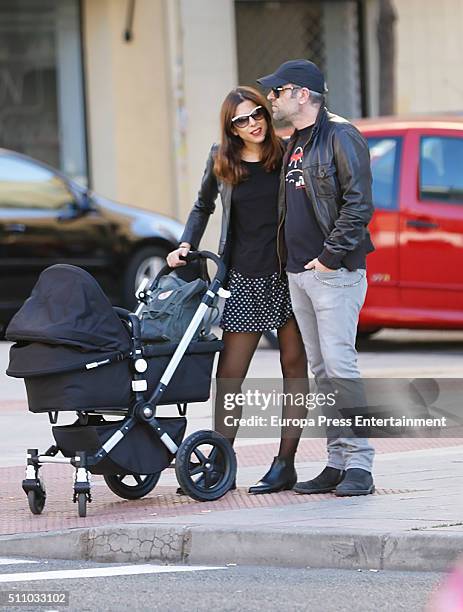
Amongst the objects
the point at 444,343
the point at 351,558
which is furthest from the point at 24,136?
the point at 351,558

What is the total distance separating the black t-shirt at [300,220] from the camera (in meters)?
7.18

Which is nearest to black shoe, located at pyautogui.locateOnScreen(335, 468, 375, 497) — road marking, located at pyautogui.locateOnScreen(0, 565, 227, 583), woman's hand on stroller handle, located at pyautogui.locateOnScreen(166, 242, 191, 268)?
road marking, located at pyautogui.locateOnScreen(0, 565, 227, 583)

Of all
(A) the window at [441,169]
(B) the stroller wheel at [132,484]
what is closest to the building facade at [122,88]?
(A) the window at [441,169]

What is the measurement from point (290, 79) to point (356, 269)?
35.8 inches

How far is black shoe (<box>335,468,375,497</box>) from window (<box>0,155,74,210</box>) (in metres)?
7.70

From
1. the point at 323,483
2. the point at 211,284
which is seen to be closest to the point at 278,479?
the point at 323,483

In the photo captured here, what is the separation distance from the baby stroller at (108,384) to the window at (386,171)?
545 centimetres

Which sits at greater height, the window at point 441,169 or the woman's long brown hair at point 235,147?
the woman's long brown hair at point 235,147

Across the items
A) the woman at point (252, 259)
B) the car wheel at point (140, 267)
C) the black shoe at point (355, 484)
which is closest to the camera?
the black shoe at point (355, 484)

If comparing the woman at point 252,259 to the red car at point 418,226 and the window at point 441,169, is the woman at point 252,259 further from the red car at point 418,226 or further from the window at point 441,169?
the window at point 441,169

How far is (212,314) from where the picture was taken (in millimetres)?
7473

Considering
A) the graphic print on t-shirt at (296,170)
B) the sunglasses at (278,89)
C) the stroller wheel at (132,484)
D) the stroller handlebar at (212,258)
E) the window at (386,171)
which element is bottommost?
the stroller wheel at (132,484)

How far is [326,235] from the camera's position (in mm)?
7121

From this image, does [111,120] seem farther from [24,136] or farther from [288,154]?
[288,154]
